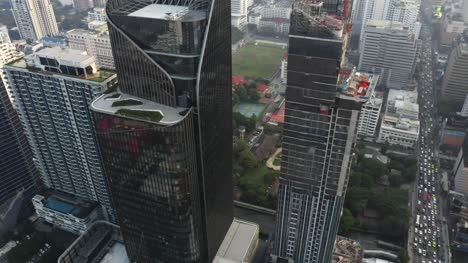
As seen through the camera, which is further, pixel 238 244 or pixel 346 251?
pixel 346 251

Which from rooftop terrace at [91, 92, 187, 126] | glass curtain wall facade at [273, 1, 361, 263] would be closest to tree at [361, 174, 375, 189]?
glass curtain wall facade at [273, 1, 361, 263]

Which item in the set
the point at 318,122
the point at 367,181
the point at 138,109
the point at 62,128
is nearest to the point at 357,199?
the point at 367,181

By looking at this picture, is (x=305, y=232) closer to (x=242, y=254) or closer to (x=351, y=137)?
(x=242, y=254)

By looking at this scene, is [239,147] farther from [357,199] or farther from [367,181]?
[367,181]

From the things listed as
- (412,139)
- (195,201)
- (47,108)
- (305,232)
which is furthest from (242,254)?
(412,139)

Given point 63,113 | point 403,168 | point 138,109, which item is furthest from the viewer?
point 403,168

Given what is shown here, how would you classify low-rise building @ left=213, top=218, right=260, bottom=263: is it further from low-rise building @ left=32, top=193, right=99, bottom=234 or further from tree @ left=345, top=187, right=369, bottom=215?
low-rise building @ left=32, top=193, right=99, bottom=234

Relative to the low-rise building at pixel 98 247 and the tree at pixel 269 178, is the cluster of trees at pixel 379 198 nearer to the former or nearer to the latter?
the tree at pixel 269 178
